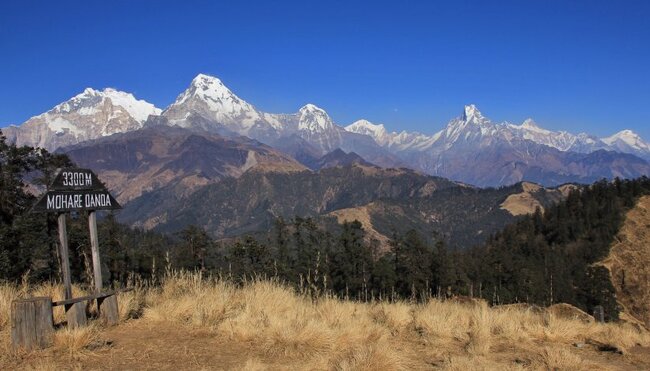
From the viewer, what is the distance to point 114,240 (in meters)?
48.1

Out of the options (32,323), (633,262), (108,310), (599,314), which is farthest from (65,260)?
(633,262)

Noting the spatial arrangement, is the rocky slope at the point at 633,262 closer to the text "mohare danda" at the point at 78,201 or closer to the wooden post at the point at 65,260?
the text "mohare danda" at the point at 78,201

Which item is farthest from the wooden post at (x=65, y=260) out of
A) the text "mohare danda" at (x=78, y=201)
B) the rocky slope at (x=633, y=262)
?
the rocky slope at (x=633, y=262)

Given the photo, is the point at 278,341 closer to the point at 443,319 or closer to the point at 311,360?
the point at 311,360

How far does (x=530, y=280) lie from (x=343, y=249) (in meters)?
34.7

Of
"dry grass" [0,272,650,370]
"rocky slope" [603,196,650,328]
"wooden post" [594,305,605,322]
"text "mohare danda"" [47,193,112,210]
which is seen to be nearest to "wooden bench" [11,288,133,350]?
"dry grass" [0,272,650,370]

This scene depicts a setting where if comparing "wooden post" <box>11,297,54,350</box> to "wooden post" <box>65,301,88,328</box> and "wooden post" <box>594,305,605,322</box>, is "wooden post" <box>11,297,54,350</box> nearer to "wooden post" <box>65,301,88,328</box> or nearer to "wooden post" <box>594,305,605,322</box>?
"wooden post" <box>65,301,88,328</box>

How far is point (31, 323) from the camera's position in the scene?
8117mm

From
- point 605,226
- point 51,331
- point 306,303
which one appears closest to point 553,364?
point 306,303

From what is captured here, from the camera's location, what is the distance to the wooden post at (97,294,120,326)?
395 inches

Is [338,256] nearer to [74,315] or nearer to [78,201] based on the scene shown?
[78,201]

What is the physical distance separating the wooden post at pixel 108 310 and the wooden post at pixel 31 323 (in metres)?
1.63

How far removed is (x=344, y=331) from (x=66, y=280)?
5.27 meters

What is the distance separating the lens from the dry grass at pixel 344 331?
316 inches
